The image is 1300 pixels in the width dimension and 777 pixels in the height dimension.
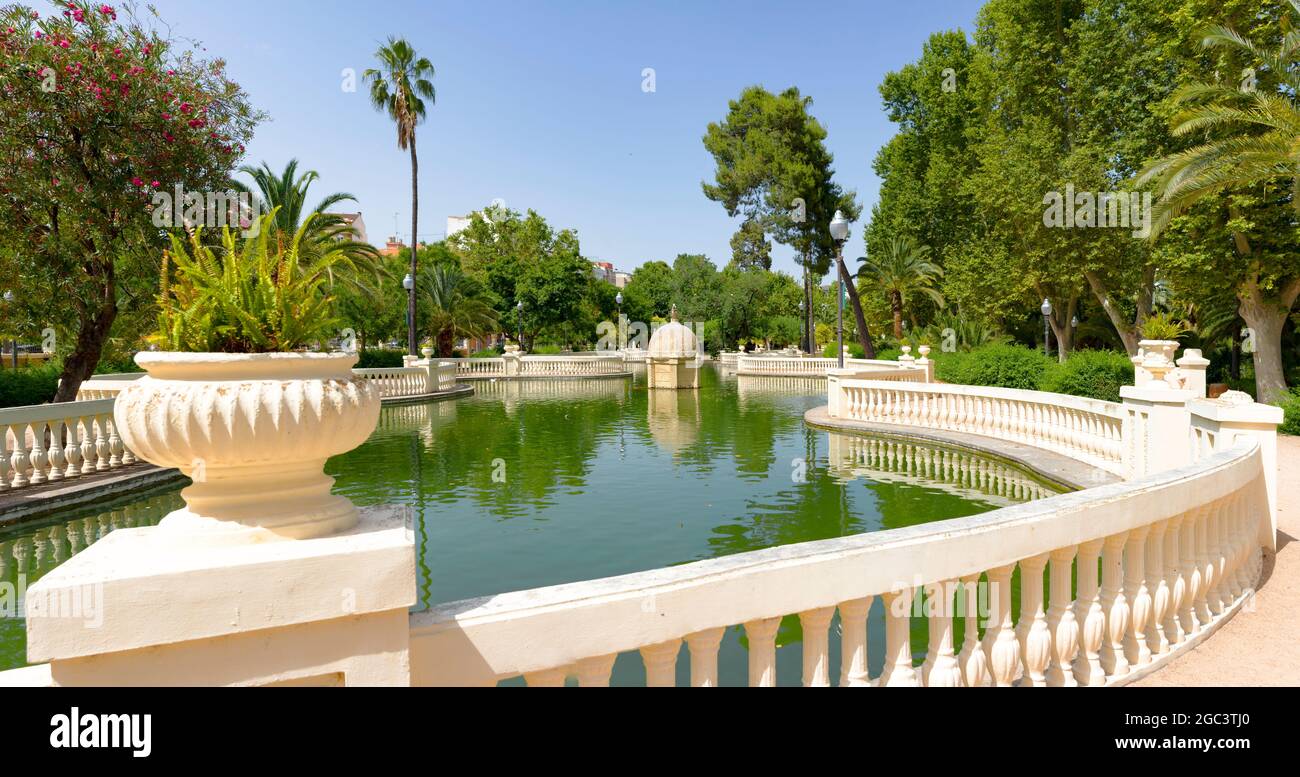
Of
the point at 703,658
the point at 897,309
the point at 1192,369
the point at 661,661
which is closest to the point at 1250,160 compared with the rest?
the point at 1192,369

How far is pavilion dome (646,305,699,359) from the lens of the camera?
29344 mm

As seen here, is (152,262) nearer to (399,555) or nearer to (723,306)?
(399,555)

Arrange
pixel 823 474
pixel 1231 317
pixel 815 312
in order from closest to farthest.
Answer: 1. pixel 823 474
2. pixel 1231 317
3. pixel 815 312

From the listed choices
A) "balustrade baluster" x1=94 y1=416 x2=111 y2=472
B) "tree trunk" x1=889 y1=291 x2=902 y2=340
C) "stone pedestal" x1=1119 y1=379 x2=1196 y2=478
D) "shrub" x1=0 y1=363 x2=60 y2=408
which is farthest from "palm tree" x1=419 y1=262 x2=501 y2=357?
"stone pedestal" x1=1119 y1=379 x2=1196 y2=478

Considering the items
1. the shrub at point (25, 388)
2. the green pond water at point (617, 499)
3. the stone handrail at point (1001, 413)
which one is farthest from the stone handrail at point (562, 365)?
A: the shrub at point (25, 388)

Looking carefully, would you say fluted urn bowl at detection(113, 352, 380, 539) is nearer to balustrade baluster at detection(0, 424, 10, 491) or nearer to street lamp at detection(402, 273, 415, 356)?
balustrade baluster at detection(0, 424, 10, 491)

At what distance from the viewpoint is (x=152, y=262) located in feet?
37.9

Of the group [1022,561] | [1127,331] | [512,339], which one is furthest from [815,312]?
[1022,561]

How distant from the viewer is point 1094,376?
50.4 ft

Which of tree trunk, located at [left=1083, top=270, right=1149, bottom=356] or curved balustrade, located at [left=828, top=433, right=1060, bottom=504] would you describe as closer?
curved balustrade, located at [left=828, top=433, right=1060, bottom=504]

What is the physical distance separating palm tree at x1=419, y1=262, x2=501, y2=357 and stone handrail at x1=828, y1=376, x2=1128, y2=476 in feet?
105

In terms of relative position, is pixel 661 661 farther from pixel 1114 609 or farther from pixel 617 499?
pixel 617 499

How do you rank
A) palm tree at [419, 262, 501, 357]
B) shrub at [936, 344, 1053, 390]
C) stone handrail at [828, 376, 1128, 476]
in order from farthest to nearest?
palm tree at [419, 262, 501, 357] → shrub at [936, 344, 1053, 390] → stone handrail at [828, 376, 1128, 476]
